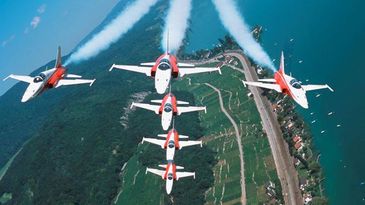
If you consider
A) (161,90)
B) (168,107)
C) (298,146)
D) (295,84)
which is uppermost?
(298,146)

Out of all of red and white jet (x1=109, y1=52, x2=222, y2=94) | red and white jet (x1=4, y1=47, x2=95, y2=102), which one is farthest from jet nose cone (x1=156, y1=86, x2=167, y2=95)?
red and white jet (x1=4, y1=47, x2=95, y2=102)

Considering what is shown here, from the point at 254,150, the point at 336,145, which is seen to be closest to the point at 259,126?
the point at 254,150

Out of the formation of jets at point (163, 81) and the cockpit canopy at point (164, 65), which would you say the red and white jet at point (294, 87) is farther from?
the cockpit canopy at point (164, 65)

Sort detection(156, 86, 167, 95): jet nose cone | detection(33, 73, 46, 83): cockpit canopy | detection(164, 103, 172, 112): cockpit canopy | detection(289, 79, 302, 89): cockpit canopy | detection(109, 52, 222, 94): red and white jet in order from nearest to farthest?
1. detection(156, 86, 167, 95): jet nose cone
2. detection(109, 52, 222, 94): red and white jet
3. detection(33, 73, 46, 83): cockpit canopy
4. detection(289, 79, 302, 89): cockpit canopy
5. detection(164, 103, 172, 112): cockpit canopy

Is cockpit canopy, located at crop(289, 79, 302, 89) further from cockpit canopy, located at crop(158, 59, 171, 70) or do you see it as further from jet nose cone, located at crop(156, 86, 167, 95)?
jet nose cone, located at crop(156, 86, 167, 95)

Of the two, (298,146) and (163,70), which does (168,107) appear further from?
(298,146)

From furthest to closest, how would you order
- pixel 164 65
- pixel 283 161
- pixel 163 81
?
pixel 283 161, pixel 164 65, pixel 163 81

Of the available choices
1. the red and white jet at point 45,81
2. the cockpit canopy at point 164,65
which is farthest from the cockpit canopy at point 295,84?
the red and white jet at point 45,81

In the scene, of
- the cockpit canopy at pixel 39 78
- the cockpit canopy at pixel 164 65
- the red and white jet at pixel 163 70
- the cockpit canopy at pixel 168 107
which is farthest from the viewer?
the cockpit canopy at pixel 168 107

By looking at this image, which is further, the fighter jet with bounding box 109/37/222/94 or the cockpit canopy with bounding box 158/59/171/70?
the cockpit canopy with bounding box 158/59/171/70

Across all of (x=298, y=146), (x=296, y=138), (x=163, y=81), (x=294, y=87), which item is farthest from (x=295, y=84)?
(x=296, y=138)

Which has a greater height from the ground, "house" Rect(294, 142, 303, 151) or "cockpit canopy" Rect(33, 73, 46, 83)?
"house" Rect(294, 142, 303, 151)
